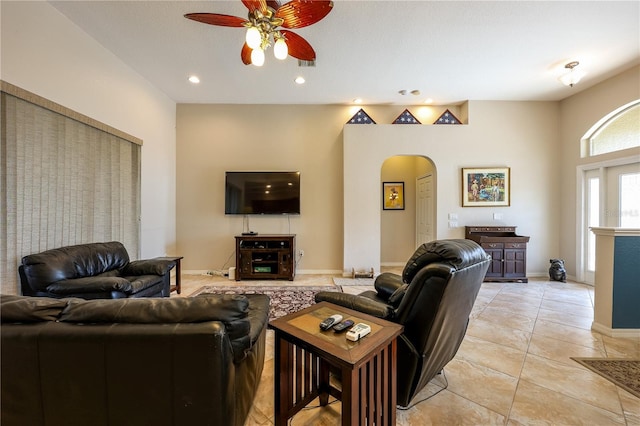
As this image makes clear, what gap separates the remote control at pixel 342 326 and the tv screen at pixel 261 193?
138 inches

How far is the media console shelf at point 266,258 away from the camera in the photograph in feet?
14.3

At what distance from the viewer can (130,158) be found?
144 inches

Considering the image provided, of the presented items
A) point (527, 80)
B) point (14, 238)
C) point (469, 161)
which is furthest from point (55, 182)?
point (527, 80)

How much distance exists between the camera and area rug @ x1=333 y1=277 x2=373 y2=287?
13.6 ft

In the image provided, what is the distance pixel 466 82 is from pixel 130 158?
539 cm

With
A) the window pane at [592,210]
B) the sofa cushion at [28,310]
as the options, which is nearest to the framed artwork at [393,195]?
the window pane at [592,210]

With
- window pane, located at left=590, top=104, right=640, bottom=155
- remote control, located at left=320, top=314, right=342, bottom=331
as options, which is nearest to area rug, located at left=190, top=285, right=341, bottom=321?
remote control, located at left=320, top=314, right=342, bottom=331

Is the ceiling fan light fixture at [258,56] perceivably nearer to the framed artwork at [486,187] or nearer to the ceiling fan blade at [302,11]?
the ceiling fan blade at [302,11]

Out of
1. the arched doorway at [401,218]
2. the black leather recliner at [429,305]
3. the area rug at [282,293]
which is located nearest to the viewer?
the black leather recliner at [429,305]

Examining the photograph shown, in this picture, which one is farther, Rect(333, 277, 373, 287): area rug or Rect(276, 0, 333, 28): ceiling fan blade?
Rect(333, 277, 373, 287): area rug

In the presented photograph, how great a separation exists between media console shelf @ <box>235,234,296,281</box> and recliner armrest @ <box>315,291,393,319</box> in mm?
2671

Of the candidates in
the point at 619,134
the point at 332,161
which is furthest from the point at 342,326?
the point at 619,134

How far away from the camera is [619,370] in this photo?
192 cm

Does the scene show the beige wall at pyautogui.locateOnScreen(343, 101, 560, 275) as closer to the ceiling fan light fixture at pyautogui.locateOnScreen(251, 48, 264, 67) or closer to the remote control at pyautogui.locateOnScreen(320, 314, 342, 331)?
the ceiling fan light fixture at pyautogui.locateOnScreen(251, 48, 264, 67)
